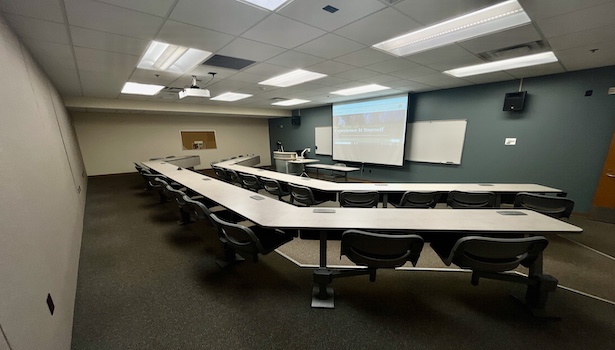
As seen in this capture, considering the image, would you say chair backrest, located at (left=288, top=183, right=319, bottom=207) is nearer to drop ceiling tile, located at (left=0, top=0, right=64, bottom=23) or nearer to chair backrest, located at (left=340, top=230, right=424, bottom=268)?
chair backrest, located at (left=340, top=230, right=424, bottom=268)

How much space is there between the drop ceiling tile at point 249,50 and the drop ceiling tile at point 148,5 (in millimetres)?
768

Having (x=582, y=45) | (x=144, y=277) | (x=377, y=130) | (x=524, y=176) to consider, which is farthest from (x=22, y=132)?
(x=524, y=176)

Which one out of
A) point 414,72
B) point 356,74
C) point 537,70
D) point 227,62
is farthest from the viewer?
point 356,74

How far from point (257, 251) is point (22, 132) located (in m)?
2.14

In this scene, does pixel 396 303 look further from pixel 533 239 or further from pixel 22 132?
pixel 22 132

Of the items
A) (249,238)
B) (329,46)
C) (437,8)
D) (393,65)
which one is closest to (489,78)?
(393,65)

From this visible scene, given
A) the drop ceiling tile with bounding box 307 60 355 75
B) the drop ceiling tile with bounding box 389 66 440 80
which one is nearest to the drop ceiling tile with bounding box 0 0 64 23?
the drop ceiling tile with bounding box 307 60 355 75

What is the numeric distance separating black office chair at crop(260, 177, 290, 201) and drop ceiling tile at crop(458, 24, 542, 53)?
319 centimetres

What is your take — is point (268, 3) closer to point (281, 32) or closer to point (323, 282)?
point (281, 32)

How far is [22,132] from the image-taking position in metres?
1.71

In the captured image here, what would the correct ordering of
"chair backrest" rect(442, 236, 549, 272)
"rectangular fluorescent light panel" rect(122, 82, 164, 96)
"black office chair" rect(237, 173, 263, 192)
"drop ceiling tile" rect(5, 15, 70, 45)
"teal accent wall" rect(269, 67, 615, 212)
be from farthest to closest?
"rectangular fluorescent light panel" rect(122, 82, 164, 96) < "black office chair" rect(237, 173, 263, 192) < "teal accent wall" rect(269, 67, 615, 212) < "drop ceiling tile" rect(5, 15, 70, 45) < "chair backrest" rect(442, 236, 549, 272)

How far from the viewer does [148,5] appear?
69.5 inches

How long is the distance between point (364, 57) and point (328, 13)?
128cm

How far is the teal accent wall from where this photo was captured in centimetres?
355
